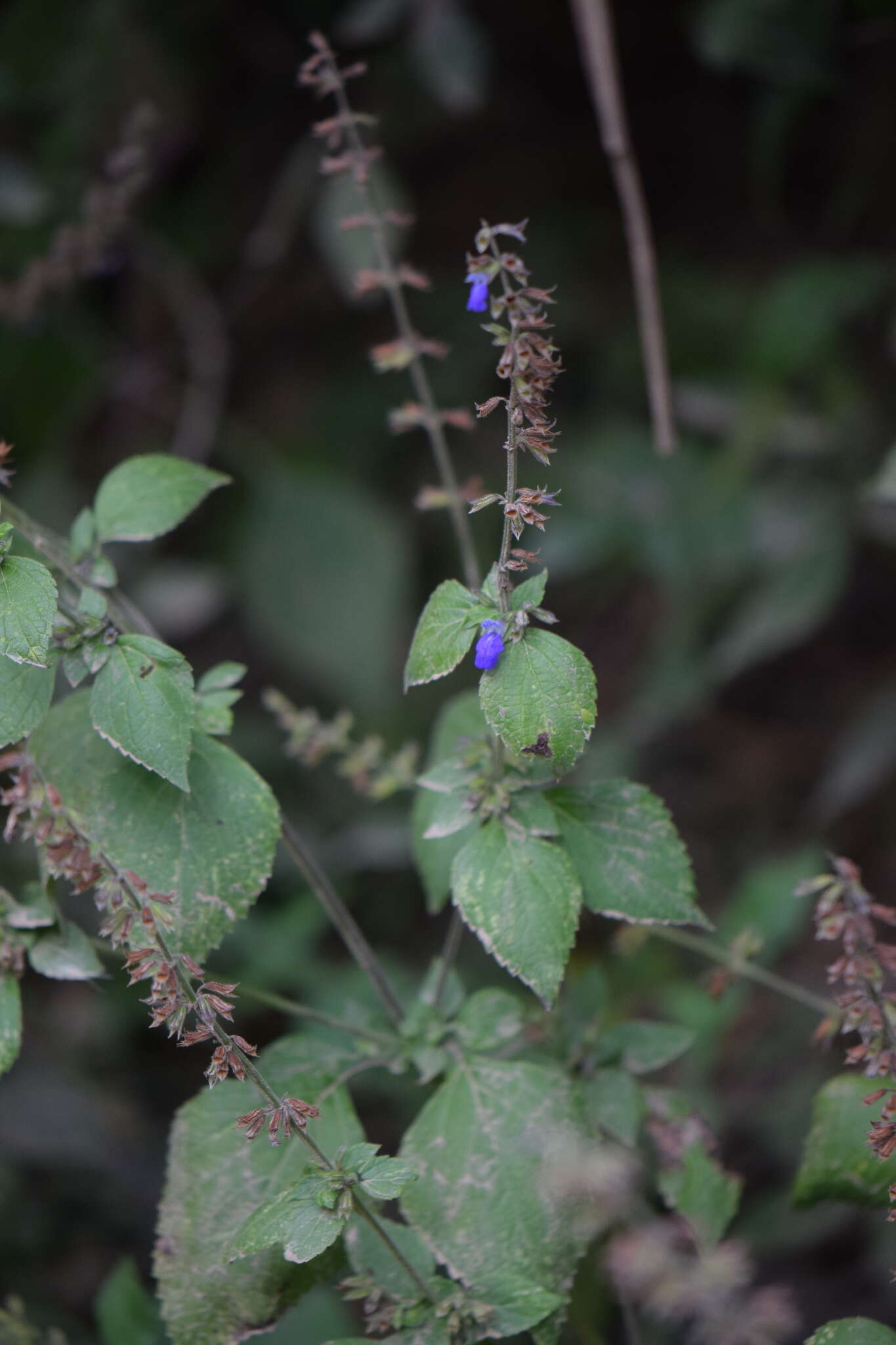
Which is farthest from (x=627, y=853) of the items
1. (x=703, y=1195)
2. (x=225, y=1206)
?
(x=225, y=1206)

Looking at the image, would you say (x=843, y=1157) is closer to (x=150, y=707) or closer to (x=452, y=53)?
(x=150, y=707)

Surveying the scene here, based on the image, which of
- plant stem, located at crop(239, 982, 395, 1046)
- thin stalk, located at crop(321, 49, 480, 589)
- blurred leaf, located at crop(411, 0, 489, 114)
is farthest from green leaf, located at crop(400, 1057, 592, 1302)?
blurred leaf, located at crop(411, 0, 489, 114)

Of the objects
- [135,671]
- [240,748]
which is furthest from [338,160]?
[240,748]

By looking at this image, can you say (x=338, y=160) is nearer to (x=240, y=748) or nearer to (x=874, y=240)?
(x=240, y=748)

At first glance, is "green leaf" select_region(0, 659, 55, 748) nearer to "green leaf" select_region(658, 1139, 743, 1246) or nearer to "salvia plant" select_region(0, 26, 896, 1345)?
"salvia plant" select_region(0, 26, 896, 1345)

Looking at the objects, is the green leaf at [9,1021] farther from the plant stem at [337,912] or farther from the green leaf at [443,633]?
the green leaf at [443,633]

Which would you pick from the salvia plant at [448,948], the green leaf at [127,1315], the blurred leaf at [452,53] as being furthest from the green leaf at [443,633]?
the blurred leaf at [452,53]
